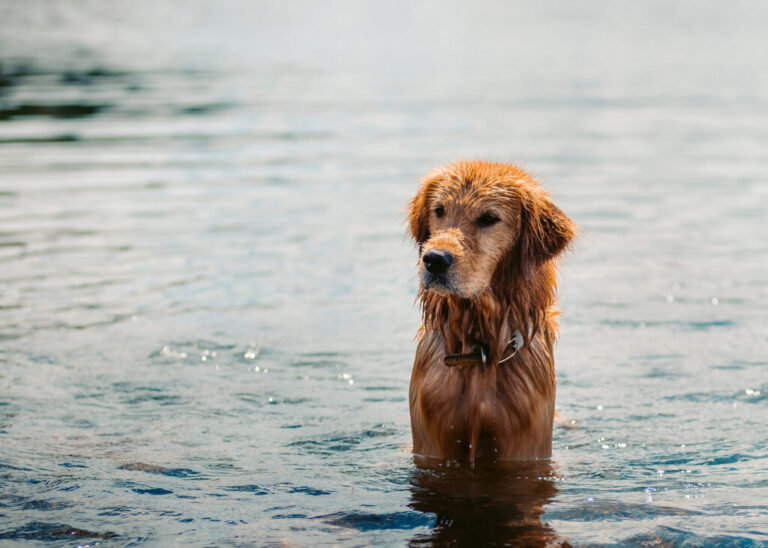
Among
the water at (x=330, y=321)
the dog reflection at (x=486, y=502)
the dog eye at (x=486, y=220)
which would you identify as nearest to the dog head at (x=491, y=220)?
the dog eye at (x=486, y=220)

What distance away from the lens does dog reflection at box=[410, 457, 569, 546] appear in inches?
215

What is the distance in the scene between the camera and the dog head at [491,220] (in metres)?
5.87

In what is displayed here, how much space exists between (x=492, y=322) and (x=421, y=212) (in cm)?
83

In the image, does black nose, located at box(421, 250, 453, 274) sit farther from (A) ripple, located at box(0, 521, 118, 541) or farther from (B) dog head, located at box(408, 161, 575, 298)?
(A) ripple, located at box(0, 521, 118, 541)

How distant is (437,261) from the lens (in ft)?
18.4

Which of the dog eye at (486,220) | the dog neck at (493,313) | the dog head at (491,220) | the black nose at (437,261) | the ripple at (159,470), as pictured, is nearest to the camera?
the black nose at (437,261)

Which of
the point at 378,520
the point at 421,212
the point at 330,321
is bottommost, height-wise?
the point at 378,520

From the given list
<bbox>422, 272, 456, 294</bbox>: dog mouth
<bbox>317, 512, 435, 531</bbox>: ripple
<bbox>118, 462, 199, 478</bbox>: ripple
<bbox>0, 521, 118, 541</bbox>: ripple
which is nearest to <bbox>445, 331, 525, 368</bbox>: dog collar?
<bbox>422, 272, 456, 294</bbox>: dog mouth

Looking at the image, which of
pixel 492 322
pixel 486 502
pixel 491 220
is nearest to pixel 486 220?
pixel 491 220

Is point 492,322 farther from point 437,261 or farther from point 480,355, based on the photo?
point 437,261

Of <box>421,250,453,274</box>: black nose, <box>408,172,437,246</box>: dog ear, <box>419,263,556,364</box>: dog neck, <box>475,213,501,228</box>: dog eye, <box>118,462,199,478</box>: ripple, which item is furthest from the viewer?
<box>118,462,199,478</box>: ripple

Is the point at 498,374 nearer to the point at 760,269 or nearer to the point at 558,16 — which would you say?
the point at 760,269

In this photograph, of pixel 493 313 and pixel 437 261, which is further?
pixel 493 313

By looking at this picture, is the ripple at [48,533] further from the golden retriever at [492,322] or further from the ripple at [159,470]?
the golden retriever at [492,322]
